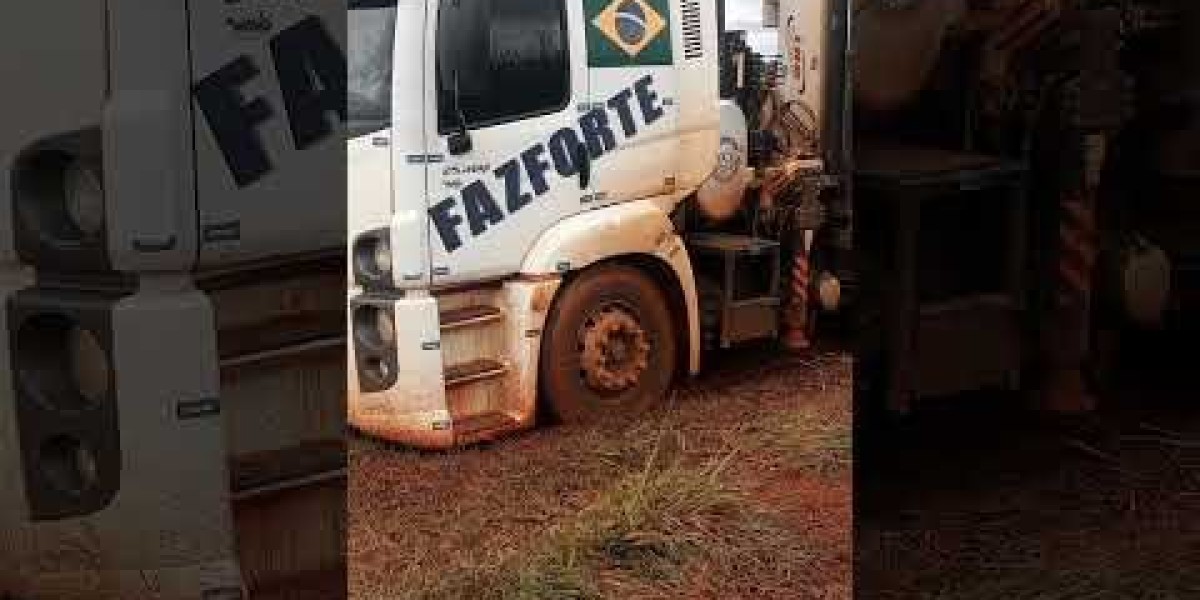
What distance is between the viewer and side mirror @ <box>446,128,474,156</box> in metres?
1.35

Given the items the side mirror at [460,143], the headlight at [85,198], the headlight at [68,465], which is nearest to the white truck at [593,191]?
the side mirror at [460,143]

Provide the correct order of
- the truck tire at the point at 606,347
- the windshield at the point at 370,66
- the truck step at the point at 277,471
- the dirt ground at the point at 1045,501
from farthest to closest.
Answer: the dirt ground at the point at 1045,501, the truck step at the point at 277,471, the truck tire at the point at 606,347, the windshield at the point at 370,66

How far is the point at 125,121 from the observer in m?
1.86

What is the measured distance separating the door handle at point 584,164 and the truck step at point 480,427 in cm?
29

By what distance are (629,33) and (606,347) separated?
38cm

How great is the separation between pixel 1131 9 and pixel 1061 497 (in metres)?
0.90

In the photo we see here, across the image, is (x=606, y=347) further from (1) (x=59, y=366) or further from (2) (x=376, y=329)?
(1) (x=59, y=366)

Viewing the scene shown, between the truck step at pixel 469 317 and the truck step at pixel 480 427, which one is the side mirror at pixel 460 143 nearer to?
the truck step at pixel 469 317

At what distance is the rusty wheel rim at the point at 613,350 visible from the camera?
1.44 metres

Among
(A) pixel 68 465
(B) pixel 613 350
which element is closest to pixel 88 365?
(A) pixel 68 465

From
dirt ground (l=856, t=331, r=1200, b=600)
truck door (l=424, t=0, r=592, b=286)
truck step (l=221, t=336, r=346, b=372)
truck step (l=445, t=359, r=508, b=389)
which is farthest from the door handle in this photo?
dirt ground (l=856, t=331, r=1200, b=600)

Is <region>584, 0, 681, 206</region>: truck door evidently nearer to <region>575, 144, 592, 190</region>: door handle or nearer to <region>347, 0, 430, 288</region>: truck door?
<region>575, 144, 592, 190</region>: door handle

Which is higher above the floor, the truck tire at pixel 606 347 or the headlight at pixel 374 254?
the headlight at pixel 374 254

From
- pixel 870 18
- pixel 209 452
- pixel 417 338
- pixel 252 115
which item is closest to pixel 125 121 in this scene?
pixel 252 115
